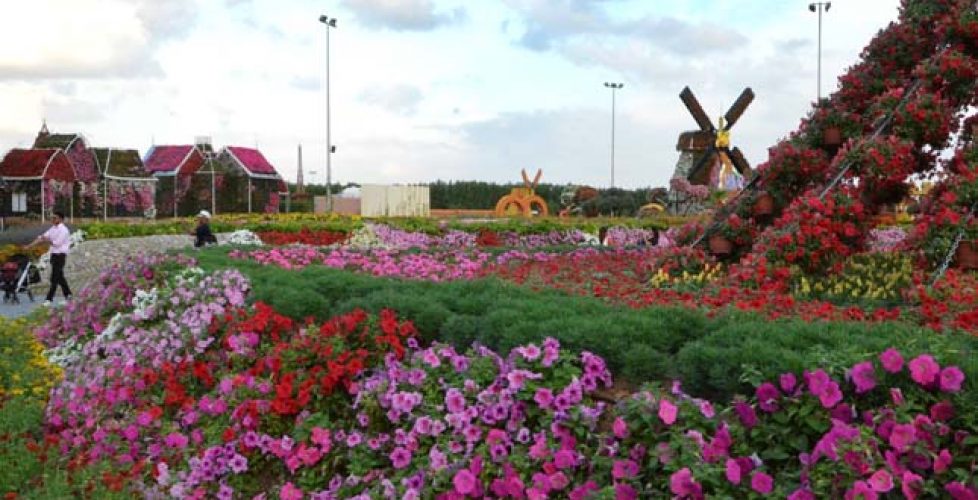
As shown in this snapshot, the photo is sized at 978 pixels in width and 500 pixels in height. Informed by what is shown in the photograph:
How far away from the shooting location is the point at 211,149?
5175cm

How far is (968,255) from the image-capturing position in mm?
8953

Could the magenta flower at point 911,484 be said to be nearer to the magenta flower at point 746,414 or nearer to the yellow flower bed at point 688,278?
the magenta flower at point 746,414

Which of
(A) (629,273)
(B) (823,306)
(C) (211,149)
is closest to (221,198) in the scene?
(C) (211,149)

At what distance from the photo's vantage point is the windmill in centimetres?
3500

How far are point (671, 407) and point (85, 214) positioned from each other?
43.6 metres

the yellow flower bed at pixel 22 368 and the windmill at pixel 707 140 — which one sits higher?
the windmill at pixel 707 140

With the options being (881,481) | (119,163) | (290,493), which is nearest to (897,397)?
(881,481)

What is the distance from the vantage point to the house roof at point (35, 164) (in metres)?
40.0

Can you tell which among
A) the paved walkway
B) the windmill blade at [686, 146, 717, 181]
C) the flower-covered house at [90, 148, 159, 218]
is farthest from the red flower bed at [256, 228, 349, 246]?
the flower-covered house at [90, 148, 159, 218]

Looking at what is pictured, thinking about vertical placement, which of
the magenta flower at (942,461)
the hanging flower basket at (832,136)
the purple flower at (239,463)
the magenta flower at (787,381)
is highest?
the hanging flower basket at (832,136)

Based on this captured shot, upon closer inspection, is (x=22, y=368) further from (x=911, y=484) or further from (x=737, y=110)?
(x=737, y=110)

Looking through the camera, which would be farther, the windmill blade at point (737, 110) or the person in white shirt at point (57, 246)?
the windmill blade at point (737, 110)

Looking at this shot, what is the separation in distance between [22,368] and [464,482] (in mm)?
5192

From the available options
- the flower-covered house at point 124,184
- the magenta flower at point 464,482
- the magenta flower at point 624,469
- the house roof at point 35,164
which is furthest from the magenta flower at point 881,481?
the flower-covered house at point 124,184
